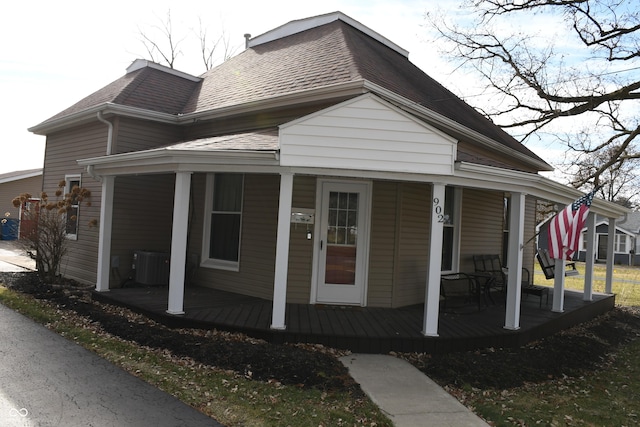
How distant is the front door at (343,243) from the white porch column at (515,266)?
2310 mm

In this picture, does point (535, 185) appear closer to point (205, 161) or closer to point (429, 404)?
point (429, 404)

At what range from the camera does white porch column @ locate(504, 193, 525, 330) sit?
22.8ft

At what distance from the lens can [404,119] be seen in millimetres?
6176

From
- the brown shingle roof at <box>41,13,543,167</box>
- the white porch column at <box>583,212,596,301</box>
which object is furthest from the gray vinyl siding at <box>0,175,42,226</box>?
the white porch column at <box>583,212,596,301</box>

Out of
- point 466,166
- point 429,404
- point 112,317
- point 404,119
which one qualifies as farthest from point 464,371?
point 112,317

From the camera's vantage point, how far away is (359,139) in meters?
6.12

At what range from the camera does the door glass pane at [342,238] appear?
8008mm

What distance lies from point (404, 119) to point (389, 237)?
255cm

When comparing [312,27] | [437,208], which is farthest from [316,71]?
[437,208]

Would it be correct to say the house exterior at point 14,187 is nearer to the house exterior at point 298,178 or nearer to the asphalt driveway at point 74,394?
the house exterior at point 298,178

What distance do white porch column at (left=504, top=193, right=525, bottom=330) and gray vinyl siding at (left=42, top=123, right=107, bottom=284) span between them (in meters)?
8.12

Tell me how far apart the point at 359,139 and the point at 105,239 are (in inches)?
206

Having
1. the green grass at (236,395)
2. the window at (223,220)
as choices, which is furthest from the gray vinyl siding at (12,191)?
the green grass at (236,395)

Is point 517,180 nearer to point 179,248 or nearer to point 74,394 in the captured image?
point 179,248
